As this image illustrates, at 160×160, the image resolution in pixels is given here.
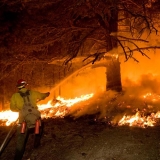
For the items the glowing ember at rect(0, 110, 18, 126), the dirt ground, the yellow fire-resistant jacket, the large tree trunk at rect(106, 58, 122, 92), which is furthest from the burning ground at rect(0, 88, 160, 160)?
the yellow fire-resistant jacket

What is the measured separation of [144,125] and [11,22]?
8.67m

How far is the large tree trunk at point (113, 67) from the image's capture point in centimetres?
1030

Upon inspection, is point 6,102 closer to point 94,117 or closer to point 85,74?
point 85,74

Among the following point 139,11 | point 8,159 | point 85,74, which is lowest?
point 8,159

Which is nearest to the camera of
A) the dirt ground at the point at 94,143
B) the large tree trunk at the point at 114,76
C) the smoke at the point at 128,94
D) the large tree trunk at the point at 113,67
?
the dirt ground at the point at 94,143

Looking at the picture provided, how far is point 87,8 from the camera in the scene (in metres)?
9.27

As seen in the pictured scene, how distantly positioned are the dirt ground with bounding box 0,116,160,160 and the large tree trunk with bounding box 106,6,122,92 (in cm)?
272

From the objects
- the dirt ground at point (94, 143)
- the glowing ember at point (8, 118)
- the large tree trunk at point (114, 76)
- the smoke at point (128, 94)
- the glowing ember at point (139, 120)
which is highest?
the large tree trunk at point (114, 76)

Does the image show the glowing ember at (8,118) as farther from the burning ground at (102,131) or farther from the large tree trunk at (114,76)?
the large tree trunk at (114,76)

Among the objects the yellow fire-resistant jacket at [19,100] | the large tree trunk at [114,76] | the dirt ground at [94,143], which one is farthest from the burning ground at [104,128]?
the yellow fire-resistant jacket at [19,100]

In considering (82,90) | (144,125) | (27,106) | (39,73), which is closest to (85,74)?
(82,90)

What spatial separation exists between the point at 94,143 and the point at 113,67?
15.3 feet

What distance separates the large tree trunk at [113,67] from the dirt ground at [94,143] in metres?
2.72

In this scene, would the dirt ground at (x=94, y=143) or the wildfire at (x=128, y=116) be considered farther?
the wildfire at (x=128, y=116)
